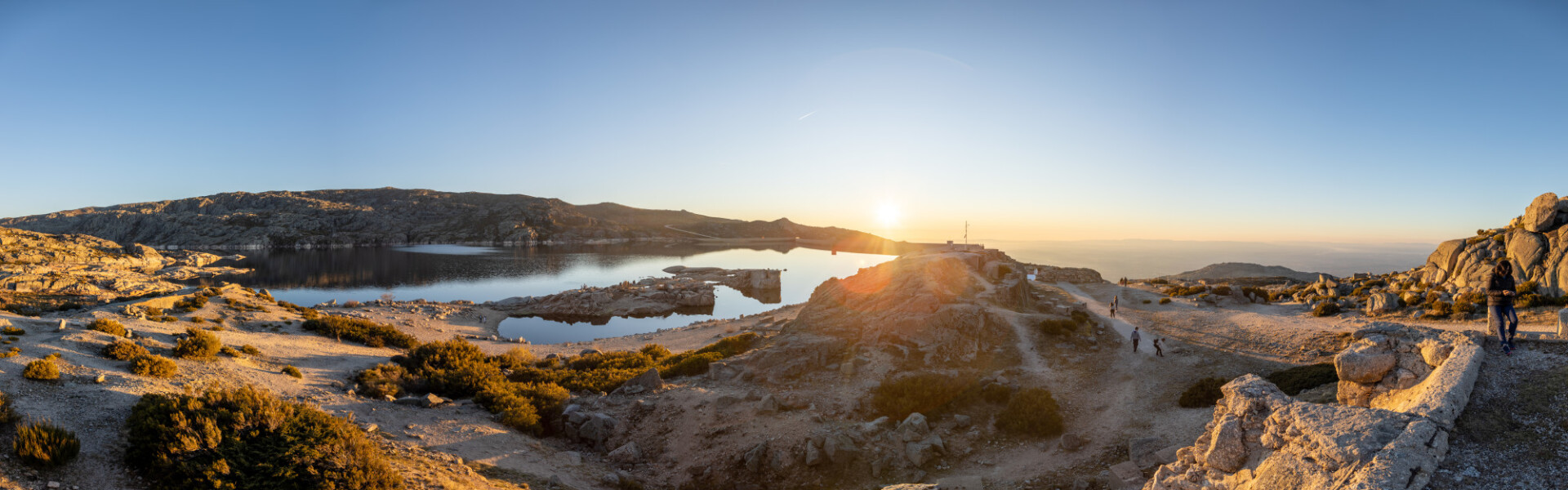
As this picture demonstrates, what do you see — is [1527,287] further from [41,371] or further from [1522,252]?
[41,371]

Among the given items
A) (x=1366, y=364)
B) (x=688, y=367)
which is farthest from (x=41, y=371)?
(x=1366, y=364)

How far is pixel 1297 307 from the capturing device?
111 feet

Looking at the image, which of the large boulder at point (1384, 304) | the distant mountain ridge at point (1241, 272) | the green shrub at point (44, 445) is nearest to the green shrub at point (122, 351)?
the green shrub at point (44, 445)

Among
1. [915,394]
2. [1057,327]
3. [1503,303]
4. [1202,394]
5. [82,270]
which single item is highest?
[1503,303]

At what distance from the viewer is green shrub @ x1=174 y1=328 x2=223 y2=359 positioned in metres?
17.3

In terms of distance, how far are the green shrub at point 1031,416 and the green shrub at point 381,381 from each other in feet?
64.4

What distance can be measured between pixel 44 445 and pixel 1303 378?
28.3 m

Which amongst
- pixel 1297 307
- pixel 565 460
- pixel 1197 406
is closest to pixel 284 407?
pixel 565 460

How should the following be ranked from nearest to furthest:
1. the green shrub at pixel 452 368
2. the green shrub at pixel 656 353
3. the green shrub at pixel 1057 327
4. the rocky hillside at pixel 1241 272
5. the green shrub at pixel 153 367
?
the green shrub at pixel 153 367 → the green shrub at pixel 452 368 → the green shrub at pixel 1057 327 → the green shrub at pixel 656 353 → the rocky hillside at pixel 1241 272

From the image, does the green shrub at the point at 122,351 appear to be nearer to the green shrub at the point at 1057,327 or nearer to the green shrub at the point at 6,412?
the green shrub at the point at 6,412

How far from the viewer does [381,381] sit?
18.4 metres

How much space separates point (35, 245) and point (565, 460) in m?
108

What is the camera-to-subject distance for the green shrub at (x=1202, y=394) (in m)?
15.9

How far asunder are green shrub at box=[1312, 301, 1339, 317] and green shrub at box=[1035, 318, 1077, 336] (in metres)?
14.8
